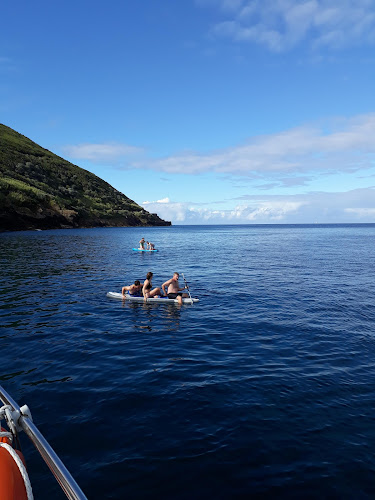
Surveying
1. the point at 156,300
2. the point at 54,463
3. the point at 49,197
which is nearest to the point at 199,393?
the point at 54,463

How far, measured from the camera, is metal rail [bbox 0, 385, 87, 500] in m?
3.26

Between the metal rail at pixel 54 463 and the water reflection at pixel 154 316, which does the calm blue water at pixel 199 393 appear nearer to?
the water reflection at pixel 154 316

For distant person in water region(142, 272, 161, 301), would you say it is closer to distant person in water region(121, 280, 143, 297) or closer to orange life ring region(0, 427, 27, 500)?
distant person in water region(121, 280, 143, 297)

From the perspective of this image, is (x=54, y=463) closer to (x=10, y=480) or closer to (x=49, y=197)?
(x=10, y=480)

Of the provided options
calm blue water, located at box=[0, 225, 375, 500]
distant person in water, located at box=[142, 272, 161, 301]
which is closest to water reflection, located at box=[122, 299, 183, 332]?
calm blue water, located at box=[0, 225, 375, 500]

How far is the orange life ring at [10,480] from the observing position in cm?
361

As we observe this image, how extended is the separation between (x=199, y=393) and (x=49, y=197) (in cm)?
10763

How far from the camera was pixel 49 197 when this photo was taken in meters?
104

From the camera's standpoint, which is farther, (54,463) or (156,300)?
(156,300)

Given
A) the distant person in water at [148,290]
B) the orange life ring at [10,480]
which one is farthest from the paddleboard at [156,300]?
the orange life ring at [10,480]

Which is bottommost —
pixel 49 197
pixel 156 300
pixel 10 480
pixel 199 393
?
pixel 199 393

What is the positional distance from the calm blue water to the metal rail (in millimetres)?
2286

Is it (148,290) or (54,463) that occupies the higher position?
(54,463)

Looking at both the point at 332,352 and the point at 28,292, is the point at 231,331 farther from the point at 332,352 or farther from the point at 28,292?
the point at 28,292
